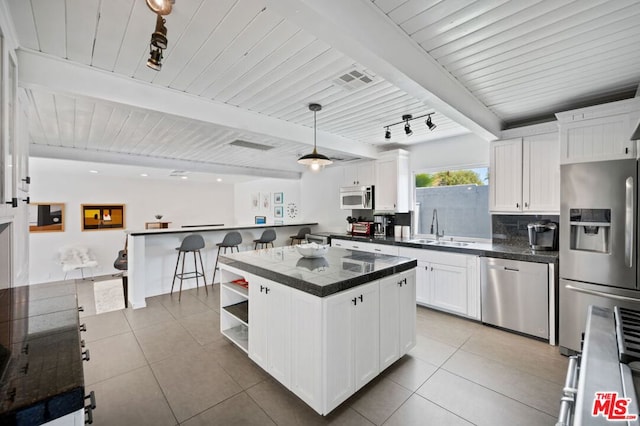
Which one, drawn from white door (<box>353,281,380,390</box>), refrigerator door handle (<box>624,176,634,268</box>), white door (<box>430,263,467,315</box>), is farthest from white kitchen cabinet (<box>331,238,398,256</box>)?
refrigerator door handle (<box>624,176,634,268</box>)

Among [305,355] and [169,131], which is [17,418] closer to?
[305,355]

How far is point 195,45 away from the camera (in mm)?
1887

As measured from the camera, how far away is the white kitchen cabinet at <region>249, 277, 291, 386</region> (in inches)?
81.7

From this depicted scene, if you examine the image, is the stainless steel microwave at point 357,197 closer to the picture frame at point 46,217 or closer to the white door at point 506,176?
the white door at point 506,176

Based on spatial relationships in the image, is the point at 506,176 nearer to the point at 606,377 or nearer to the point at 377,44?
the point at 377,44

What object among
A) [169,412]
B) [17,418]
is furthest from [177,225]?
[17,418]

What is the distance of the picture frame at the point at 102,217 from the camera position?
6560mm

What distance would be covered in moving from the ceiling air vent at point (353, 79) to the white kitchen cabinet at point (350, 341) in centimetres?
174

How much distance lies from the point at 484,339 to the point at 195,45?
390 centimetres

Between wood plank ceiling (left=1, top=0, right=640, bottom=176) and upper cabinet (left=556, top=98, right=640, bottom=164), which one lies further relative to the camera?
upper cabinet (left=556, top=98, right=640, bottom=164)

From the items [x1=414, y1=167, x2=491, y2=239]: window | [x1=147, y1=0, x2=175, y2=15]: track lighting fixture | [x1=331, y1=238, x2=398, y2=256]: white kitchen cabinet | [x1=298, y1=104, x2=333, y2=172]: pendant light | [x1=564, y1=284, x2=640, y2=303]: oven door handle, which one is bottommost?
[x1=564, y1=284, x2=640, y2=303]: oven door handle

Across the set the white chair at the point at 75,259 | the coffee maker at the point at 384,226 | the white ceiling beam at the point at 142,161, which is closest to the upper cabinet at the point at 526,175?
the coffee maker at the point at 384,226

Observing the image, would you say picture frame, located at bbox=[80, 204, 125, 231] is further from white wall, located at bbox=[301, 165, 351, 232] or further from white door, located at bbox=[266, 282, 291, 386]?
white door, located at bbox=[266, 282, 291, 386]

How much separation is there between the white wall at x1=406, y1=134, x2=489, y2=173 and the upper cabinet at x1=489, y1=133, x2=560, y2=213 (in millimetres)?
388
